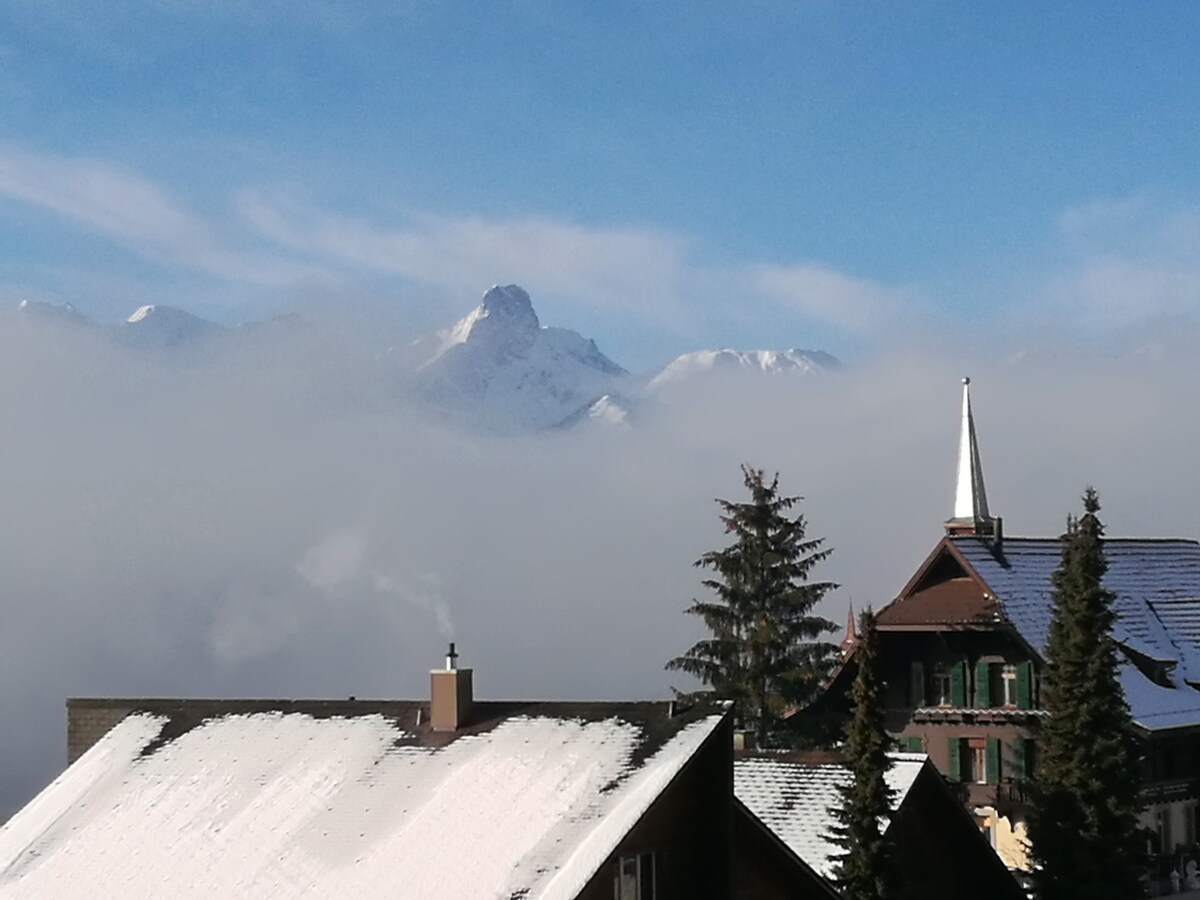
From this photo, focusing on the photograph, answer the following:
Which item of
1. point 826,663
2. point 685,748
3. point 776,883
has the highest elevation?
point 826,663

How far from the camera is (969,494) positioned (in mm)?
71250

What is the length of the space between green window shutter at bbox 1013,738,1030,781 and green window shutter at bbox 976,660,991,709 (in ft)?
5.13

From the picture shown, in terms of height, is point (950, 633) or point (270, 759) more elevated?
point (950, 633)

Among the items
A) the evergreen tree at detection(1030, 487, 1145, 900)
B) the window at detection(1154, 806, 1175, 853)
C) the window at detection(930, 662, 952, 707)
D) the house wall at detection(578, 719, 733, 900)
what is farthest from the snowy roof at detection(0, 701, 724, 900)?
the window at detection(1154, 806, 1175, 853)

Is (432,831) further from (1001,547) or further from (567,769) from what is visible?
(1001,547)

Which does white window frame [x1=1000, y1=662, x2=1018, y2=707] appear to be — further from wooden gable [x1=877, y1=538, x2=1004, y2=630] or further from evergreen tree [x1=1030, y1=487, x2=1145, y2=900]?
evergreen tree [x1=1030, y1=487, x2=1145, y2=900]

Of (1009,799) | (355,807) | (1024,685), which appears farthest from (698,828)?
(1024,685)

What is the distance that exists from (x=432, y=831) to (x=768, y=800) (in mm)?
11682

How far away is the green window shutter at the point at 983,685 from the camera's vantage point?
6191 cm

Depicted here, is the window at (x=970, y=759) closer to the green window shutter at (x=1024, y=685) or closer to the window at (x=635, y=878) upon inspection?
the green window shutter at (x=1024, y=685)

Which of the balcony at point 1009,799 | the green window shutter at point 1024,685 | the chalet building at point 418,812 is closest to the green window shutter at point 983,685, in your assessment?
the green window shutter at point 1024,685

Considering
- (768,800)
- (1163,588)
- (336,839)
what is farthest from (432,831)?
(1163,588)

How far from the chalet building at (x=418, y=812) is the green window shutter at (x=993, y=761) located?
29.0 metres

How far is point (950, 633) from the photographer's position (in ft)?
205
